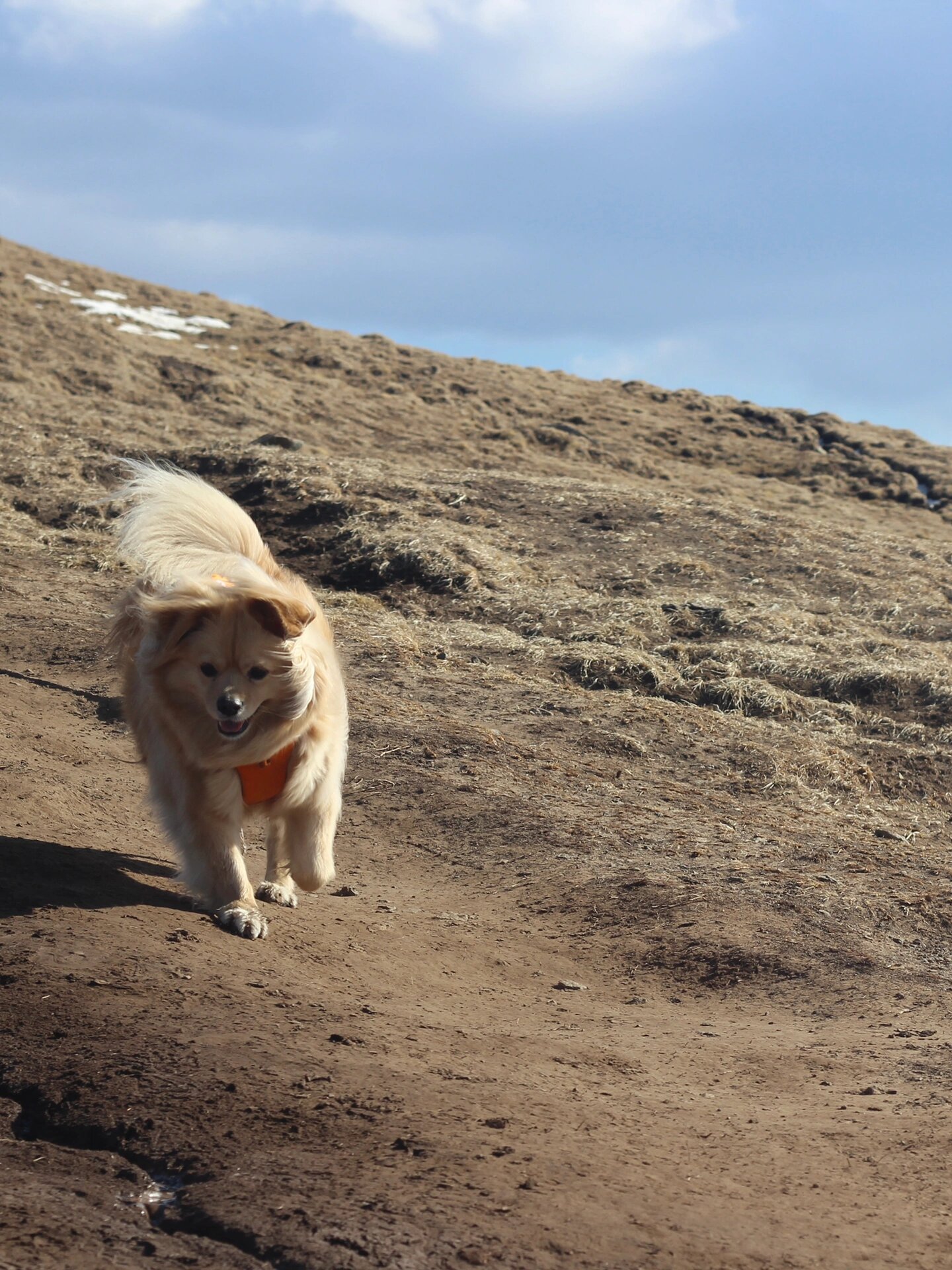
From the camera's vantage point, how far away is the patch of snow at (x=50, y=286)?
27984 mm

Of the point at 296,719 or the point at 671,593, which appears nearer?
the point at 296,719

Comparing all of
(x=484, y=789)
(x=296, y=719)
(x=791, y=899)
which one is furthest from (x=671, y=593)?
(x=296, y=719)

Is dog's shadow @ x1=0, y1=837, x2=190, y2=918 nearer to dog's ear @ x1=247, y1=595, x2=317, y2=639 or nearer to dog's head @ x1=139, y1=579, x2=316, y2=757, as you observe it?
dog's head @ x1=139, y1=579, x2=316, y2=757

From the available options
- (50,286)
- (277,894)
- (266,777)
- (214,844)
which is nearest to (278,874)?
(277,894)

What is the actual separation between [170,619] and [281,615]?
516 mm

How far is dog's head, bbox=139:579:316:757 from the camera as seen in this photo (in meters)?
5.00

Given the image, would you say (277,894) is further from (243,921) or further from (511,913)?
(511,913)

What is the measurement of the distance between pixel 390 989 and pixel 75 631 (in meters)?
6.62

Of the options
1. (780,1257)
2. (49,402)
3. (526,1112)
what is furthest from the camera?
(49,402)

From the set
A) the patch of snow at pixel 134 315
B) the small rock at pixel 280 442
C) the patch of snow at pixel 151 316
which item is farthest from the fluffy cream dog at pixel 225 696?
the patch of snow at pixel 151 316

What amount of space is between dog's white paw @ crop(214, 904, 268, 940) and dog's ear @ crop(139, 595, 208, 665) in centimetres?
114

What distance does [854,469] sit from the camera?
1035 inches

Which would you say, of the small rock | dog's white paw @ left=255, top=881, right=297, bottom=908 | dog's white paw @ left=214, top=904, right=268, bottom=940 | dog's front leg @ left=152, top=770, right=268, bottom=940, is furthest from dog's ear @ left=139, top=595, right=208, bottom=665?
the small rock

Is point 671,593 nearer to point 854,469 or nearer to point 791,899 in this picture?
point 791,899
